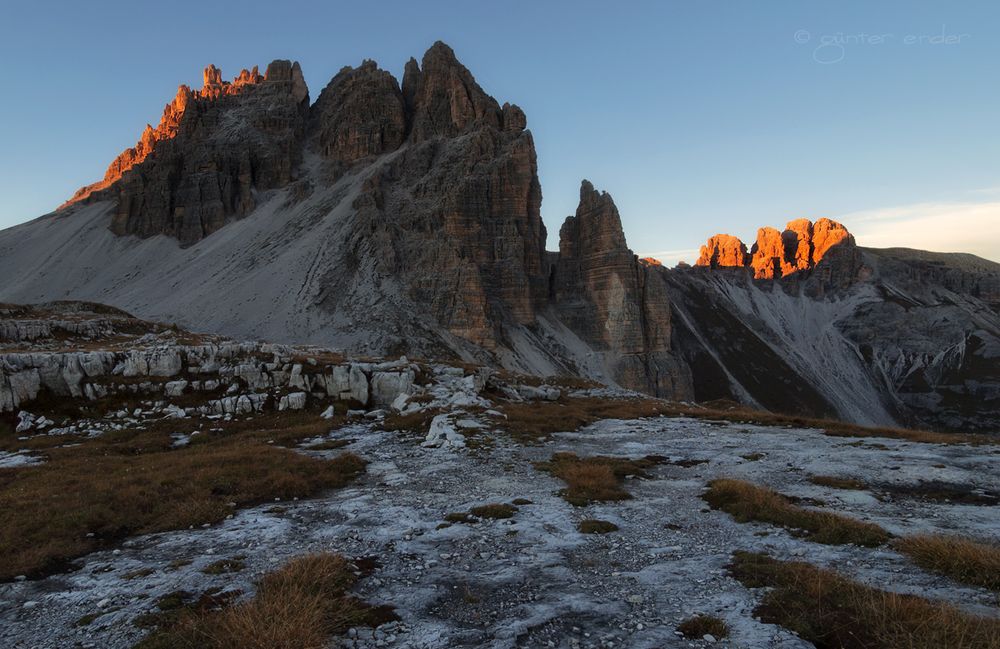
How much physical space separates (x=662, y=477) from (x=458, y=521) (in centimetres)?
827

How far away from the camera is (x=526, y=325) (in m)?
112

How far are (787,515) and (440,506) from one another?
9.30 metres

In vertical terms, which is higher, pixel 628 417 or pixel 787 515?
pixel 787 515

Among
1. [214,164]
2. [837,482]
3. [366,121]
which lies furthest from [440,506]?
[214,164]

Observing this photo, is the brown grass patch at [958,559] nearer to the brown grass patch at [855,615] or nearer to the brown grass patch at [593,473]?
the brown grass patch at [855,615]

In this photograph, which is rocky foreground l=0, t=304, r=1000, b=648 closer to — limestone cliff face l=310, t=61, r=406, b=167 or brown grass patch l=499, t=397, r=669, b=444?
brown grass patch l=499, t=397, r=669, b=444

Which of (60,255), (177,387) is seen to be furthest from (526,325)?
(60,255)

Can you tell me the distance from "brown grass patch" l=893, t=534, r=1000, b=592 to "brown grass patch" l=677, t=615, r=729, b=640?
480cm

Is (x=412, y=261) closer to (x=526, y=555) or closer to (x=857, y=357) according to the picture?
(x=526, y=555)

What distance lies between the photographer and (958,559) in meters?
9.12

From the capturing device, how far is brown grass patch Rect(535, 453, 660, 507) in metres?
15.2

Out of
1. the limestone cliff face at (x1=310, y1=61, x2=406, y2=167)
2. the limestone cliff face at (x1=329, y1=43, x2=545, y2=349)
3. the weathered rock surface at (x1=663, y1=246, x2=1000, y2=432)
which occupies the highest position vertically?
the limestone cliff face at (x1=310, y1=61, x2=406, y2=167)

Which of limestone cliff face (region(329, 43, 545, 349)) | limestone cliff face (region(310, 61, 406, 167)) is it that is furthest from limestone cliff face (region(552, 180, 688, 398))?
limestone cliff face (region(310, 61, 406, 167))

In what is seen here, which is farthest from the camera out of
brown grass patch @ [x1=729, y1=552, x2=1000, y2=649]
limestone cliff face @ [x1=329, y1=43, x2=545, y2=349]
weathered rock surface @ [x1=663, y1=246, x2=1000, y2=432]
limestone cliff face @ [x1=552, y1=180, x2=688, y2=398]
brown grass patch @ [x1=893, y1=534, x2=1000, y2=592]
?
weathered rock surface @ [x1=663, y1=246, x2=1000, y2=432]
